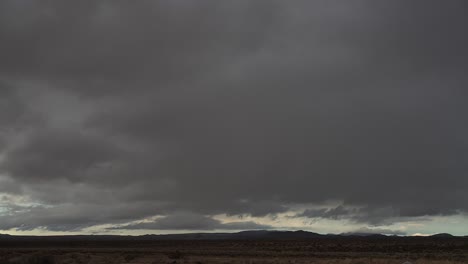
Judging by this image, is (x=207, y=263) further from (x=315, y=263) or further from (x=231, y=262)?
(x=315, y=263)

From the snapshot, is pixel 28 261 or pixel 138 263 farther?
pixel 138 263

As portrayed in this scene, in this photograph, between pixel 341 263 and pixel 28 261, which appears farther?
pixel 341 263

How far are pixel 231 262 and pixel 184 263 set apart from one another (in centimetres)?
471

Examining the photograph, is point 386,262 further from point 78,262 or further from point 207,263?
point 78,262

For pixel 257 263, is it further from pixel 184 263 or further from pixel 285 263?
pixel 184 263

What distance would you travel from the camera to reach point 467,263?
42.1 m

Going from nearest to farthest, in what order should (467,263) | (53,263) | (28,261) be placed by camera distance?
(28,261) < (53,263) < (467,263)

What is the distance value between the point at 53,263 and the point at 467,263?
130ft

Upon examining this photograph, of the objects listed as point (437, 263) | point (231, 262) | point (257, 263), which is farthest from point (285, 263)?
point (437, 263)

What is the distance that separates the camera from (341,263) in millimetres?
41406

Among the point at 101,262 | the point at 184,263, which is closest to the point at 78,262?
the point at 101,262

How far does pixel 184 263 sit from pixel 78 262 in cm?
1051

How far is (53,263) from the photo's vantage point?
39.5 m

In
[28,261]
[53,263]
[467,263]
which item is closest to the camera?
[28,261]
